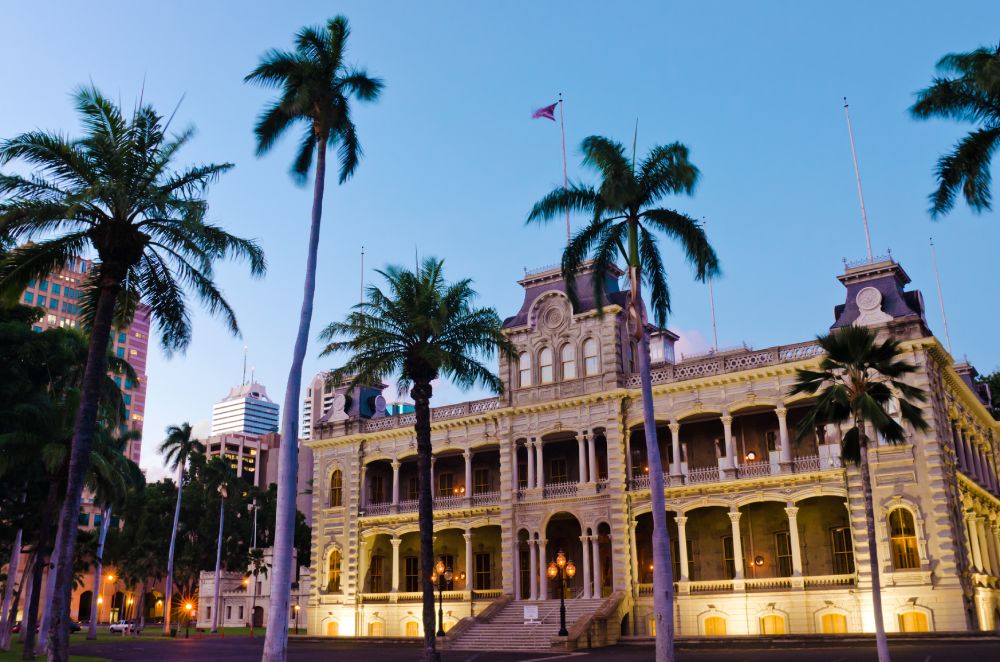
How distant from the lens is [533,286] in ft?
163

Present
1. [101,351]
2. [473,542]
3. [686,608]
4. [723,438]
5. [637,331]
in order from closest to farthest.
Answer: [101,351] → [637,331] → [686,608] → [723,438] → [473,542]

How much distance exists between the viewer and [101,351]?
23.0m

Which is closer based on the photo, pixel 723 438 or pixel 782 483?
pixel 782 483

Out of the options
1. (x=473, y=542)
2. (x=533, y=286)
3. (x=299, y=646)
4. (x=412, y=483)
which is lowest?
(x=299, y=646)

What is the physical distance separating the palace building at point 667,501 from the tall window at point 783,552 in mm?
82

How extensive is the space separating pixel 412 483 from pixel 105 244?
34.7 m

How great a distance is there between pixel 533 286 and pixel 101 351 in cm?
2960

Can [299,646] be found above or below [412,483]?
below

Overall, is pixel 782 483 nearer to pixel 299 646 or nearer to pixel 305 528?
pixel 299 646

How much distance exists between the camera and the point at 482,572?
51.1m

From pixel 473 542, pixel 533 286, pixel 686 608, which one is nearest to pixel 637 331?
pixel 686 608

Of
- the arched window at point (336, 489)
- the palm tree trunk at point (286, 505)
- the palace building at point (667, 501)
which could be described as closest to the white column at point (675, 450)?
the palace building at point (667, 501)

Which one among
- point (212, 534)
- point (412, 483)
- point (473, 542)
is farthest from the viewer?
point (212, 534)

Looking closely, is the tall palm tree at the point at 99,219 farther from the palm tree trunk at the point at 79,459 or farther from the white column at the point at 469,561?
the white column at the point at 469,561
